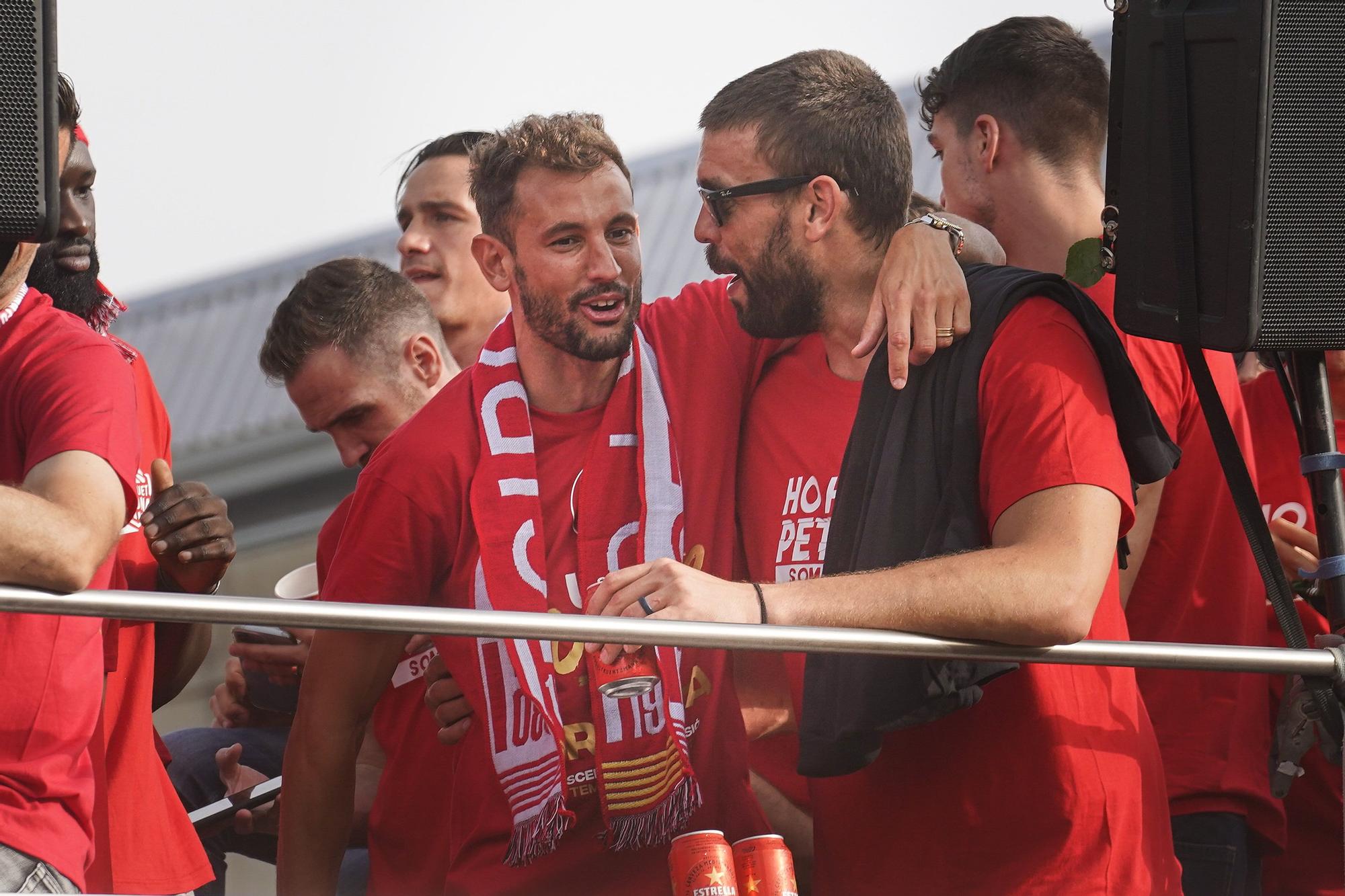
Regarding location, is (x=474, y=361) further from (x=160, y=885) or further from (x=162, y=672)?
(x=160, y=885)

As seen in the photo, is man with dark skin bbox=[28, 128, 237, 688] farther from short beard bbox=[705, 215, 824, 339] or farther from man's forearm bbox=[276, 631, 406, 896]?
short beard bbox=[705, 215, 824, 339]

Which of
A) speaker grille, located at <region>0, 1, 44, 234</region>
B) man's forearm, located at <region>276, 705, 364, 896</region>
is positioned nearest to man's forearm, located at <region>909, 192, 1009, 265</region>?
man's forearm, located at <region>276, 705, 364, 896</region>

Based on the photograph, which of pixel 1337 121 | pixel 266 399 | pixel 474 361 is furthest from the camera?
pixel 266 399

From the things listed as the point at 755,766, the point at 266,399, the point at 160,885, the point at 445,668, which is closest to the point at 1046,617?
the point at 755,766

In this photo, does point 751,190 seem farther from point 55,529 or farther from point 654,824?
point 55,529

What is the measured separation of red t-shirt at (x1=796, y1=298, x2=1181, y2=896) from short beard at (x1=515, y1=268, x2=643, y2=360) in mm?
652

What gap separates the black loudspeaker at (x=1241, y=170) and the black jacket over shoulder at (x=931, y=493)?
12 centimetres

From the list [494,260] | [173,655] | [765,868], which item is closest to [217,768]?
[173,655]

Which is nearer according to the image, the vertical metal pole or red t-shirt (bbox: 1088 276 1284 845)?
the vertical metal pole

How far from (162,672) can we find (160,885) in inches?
14.9

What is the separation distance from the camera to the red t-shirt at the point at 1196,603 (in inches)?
97.9

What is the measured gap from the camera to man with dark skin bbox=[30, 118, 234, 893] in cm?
235

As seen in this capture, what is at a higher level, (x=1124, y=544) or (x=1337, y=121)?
(x=1337, y=121)

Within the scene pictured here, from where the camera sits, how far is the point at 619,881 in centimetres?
241
